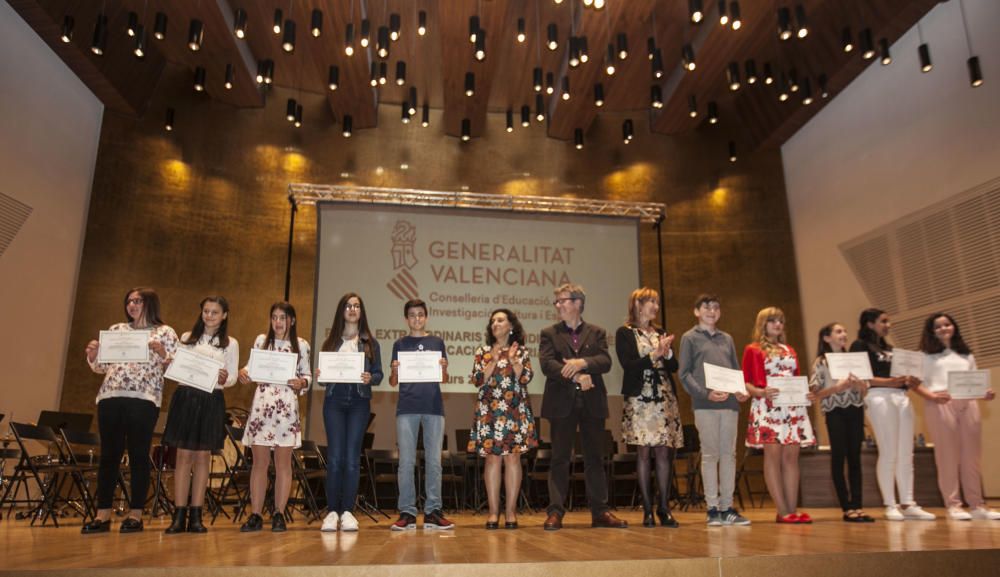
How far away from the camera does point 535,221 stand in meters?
9.00

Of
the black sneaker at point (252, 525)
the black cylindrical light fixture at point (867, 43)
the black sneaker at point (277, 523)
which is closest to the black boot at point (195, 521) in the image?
the black sneaker at point (252, 525)

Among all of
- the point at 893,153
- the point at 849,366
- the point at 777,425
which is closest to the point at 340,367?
the point at 777,425

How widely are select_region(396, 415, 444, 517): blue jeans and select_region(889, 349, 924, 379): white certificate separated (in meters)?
3.32

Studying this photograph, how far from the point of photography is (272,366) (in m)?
4.21

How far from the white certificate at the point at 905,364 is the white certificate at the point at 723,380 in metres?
1.44

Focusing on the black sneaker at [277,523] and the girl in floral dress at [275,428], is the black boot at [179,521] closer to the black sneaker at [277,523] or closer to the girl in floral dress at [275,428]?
the girl in floral dress at [275,428]

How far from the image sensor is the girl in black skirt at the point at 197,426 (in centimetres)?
406

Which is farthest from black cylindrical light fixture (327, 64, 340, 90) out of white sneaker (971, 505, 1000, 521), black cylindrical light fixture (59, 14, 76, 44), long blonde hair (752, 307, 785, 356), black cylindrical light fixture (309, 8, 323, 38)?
white sneaker (971, 505, 1000, 521)

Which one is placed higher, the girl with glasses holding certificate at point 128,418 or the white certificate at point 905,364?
the white certificate at point 905,364

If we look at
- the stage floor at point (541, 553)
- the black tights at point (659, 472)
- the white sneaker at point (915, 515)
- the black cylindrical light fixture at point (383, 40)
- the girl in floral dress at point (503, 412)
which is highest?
the black cylindrical light fixture at point (383, 40)

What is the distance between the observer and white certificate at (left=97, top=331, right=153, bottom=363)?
4.05m

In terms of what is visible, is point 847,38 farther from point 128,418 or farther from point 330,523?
point 128,418

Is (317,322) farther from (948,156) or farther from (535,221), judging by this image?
(948,156)

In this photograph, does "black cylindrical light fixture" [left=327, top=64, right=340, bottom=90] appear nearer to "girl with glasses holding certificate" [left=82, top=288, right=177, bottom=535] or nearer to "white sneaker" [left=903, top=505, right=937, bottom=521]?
"girl with glasses holding certificate" [left=82, top=288, right=177, bottom=535]
